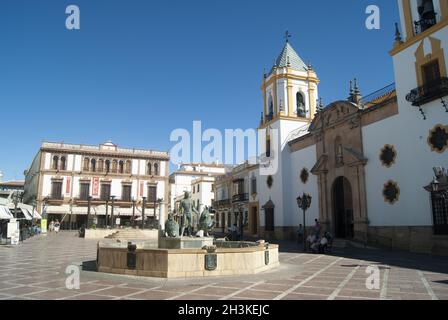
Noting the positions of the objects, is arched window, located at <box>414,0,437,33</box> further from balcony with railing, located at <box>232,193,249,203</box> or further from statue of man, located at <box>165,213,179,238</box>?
balcony with railing, located at <box>232,193,249,203</box>

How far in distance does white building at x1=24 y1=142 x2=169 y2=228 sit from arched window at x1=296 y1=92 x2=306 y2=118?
20509 millimetres

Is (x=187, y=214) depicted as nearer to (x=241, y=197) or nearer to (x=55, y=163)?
(x=241, y=197)

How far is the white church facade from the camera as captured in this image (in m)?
15.7

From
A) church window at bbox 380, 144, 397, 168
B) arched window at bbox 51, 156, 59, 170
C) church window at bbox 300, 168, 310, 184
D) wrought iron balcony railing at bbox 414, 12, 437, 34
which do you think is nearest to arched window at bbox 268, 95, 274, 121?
church window at bbox 300, 168, 310, 184

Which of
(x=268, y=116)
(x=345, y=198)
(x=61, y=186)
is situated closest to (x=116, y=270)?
(x=345, y=198)

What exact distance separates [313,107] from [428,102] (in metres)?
13.7

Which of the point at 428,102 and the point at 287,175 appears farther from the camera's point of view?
the point at 287,175

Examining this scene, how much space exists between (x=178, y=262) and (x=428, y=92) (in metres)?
13.3

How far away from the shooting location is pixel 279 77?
29438 mm

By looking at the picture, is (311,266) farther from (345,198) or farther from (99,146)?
(99,146)

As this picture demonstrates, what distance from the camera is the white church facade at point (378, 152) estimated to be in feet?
51.5

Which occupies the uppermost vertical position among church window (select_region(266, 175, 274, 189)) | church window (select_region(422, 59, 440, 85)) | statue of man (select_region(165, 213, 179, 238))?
church window (select_region(422, 59, 440, 85))

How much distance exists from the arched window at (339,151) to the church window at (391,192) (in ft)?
12.4
